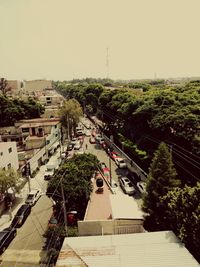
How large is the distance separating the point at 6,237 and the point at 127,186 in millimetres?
12089

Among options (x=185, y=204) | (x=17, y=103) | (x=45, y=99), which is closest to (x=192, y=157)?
(x=185, y=204)

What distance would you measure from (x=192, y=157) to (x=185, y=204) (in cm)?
1049

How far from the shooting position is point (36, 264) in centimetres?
1819

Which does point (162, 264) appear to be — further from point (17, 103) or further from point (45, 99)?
point (45, 99)

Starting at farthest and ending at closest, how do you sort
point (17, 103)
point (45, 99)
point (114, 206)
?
point (45, 99) < point (17, 103) < point (114, 206)

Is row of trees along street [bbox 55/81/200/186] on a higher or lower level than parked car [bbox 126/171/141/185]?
higher

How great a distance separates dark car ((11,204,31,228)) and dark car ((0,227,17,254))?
0.78m

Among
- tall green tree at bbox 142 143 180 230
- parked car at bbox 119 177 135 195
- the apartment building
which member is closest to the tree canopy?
tall green tree at bbox 142 143 180 230

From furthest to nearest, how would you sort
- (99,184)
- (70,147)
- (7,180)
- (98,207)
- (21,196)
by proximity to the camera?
(70,147)
(21,196)
(99,184)
(7,180)
(98,207)

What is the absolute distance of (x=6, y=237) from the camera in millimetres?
20469

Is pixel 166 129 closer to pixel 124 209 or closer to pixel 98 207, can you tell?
pixel 98 207

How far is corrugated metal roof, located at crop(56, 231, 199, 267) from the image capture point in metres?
12.9

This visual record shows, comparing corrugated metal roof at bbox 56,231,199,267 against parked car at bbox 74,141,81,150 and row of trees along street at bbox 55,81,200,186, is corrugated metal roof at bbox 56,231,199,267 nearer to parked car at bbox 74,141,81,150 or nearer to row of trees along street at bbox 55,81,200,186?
row of trees along street at bbox 55,81,200,186

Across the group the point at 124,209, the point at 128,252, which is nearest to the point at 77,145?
the point at 124,209
